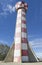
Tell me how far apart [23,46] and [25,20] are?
313 cm

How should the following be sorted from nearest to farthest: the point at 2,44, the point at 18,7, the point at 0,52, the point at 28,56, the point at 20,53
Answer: the point at 20,53 < the point at 28,56 < the point at 18,7 < the point at 0,52 < the point at 2,44

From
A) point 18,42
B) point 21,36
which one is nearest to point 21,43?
point 18,42

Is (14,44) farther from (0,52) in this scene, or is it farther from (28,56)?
(0,52)

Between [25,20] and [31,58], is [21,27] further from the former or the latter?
[31,58]

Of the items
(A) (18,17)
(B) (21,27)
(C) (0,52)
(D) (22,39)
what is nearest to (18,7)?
(A) (18,17)

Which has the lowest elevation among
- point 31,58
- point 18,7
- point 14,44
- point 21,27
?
point 31,58

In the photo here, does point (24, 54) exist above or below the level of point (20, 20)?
below

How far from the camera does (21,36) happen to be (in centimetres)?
1623

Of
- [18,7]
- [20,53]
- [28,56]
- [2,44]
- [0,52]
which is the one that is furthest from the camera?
[2,44]

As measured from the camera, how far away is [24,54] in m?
15.7

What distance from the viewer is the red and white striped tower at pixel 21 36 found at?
15612 mm

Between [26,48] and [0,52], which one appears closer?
[26,48]

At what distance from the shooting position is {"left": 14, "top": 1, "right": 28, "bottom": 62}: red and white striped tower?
15.6 m

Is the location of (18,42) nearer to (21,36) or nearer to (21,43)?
(21,43)
